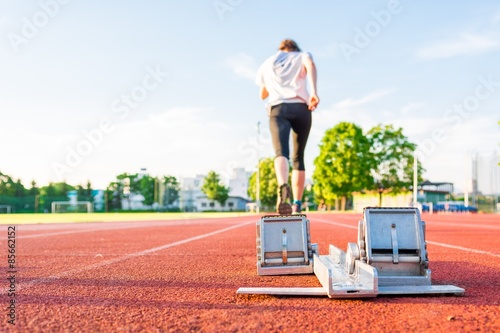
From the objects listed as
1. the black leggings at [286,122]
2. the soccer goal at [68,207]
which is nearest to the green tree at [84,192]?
the soccer goal at [68,207]

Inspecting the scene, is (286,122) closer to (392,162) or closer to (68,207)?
(392,162)

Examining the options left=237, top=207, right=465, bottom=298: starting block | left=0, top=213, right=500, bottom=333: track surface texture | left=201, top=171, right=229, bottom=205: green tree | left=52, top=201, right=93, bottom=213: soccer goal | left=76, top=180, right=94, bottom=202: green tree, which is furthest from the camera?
left=201, top=171, right=229, bottom=205: green tree

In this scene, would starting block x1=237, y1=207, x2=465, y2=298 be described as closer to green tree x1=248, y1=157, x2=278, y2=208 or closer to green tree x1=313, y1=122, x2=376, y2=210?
green tree x1=313, y1=122, x2=376, y2=210

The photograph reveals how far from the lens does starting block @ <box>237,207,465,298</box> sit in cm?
239

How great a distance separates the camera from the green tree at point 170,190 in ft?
348

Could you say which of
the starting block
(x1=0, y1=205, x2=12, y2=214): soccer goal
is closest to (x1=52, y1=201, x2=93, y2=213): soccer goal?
(x1=0, y1=205, x2=12, y2=214): soccer goal

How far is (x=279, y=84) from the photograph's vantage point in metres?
5.38

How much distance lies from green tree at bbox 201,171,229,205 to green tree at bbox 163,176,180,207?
7.42 meters

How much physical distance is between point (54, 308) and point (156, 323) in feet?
2.06

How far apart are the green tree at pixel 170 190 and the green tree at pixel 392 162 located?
58775 millimetres

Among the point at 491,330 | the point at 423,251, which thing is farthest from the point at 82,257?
the point at 491,330

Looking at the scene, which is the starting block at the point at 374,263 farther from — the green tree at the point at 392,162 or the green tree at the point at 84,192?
the green tree at the point at 84,192

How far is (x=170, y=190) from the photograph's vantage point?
353 feet

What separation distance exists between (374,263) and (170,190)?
107 m
